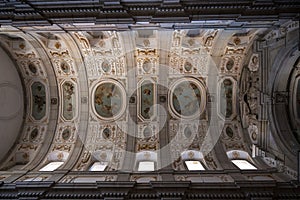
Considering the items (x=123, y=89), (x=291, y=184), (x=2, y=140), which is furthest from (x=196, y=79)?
(x=2, y=140)

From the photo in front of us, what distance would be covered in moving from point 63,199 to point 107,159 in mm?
4762

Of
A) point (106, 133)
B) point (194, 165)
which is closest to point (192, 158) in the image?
point (194, 165)

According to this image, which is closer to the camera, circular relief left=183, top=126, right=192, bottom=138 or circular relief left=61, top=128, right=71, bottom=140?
circular relief left=183, top=126, right=192, bottom=138

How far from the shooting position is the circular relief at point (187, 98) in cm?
1538

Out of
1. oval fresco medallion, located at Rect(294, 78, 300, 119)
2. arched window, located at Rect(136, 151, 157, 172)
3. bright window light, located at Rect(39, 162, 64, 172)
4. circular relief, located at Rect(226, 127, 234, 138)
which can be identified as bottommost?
bright window light, located at Rect(39, 162, 64, 172)

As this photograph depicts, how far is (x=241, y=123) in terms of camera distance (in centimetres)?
1485

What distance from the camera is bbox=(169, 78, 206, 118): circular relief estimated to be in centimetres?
1538

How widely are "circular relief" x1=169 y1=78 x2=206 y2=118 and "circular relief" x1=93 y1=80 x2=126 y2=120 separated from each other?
2.90 meters

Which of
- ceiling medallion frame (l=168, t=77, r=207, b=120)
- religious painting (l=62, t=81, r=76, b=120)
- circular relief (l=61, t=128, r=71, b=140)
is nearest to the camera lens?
circular relief (l=61, t=128, r=71, b=140)

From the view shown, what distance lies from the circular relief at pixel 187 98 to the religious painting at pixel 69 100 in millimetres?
5584

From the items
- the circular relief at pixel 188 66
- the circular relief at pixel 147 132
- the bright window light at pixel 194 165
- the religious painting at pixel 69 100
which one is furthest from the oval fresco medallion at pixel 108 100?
the bright window light at pixel 194 165

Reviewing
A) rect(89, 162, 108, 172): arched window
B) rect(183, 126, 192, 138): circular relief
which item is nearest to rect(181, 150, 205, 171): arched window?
rect(183, 126, 192, 138): circular relief

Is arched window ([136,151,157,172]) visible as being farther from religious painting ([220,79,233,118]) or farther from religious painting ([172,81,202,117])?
religious painting ([220,79,233,118])

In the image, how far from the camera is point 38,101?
1557 cm
